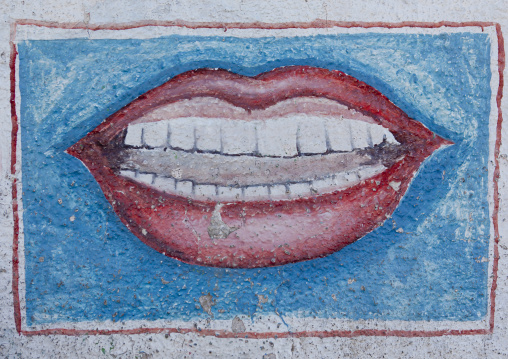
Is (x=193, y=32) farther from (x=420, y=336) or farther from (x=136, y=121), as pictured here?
(x=420, y=336)

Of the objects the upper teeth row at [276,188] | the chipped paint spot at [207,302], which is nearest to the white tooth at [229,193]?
the upper teeth row at [276,188]

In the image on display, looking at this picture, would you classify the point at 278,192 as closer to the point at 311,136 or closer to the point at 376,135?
the point at 311,136

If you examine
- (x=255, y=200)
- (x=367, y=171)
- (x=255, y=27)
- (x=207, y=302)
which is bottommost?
(x=207, y=302)

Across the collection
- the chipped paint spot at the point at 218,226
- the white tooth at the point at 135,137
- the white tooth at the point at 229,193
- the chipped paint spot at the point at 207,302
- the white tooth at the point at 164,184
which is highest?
the white tooth at the point at 135,137

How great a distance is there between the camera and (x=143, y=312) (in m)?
1.56

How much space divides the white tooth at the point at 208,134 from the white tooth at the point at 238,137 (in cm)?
2

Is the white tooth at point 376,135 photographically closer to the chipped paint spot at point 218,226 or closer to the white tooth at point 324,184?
the white tooth at point 324,184

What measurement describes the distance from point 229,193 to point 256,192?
0.10m

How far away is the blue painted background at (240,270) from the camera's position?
1.55m

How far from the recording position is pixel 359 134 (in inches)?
59.2

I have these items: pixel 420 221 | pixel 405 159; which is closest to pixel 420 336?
pixel 420 221

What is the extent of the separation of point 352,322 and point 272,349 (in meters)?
0.33

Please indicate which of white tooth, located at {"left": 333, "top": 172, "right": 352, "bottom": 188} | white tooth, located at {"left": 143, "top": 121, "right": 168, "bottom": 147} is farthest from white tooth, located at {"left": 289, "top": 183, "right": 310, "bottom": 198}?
white tooth, located at {"left": 143, "top": 121, "right": 168, "bottom": 147}

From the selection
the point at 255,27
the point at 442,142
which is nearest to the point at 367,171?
the point at 442,142
